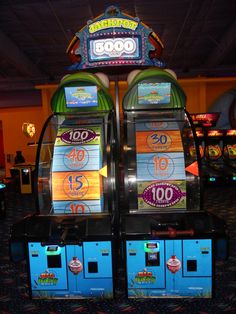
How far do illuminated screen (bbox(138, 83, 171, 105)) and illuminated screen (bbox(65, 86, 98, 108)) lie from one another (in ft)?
1.57

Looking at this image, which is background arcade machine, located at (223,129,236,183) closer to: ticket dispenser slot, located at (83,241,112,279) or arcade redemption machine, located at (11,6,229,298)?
arcade redemption machine, located at (11,6,229,298)

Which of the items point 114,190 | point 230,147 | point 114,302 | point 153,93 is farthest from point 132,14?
point 114,302

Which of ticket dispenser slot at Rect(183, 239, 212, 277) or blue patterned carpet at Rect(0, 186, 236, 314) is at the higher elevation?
ticket dispenser slot at Rect(183, 239, 212, 277)

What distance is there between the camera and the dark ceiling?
6766 millimetres

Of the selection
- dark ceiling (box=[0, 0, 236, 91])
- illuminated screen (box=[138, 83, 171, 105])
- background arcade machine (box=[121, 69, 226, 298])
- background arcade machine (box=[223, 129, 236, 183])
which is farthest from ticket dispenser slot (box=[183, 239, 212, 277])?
background arcade machine (box=[223, 129, 236, 183])

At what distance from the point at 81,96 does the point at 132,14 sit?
4.70 m

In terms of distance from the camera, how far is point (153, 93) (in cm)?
347

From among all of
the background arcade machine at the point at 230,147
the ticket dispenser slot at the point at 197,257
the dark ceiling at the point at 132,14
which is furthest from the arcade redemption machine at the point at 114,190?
the background arcade machine at the point at 230,147

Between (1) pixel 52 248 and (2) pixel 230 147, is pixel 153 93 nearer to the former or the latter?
(1) pixel 52 248

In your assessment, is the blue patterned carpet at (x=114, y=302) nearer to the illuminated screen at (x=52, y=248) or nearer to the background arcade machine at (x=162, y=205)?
the background arcade machine at (x=162, y=205)

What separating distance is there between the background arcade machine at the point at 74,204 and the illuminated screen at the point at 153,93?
0.35 meters

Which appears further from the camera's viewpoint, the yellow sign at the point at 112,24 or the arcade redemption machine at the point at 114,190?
the yellow sign at the point at 112,24

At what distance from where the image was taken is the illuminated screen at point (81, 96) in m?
3.44

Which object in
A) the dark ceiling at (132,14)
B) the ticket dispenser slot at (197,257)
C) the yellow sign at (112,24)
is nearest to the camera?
the ticket dispenser slot at (197,257)
